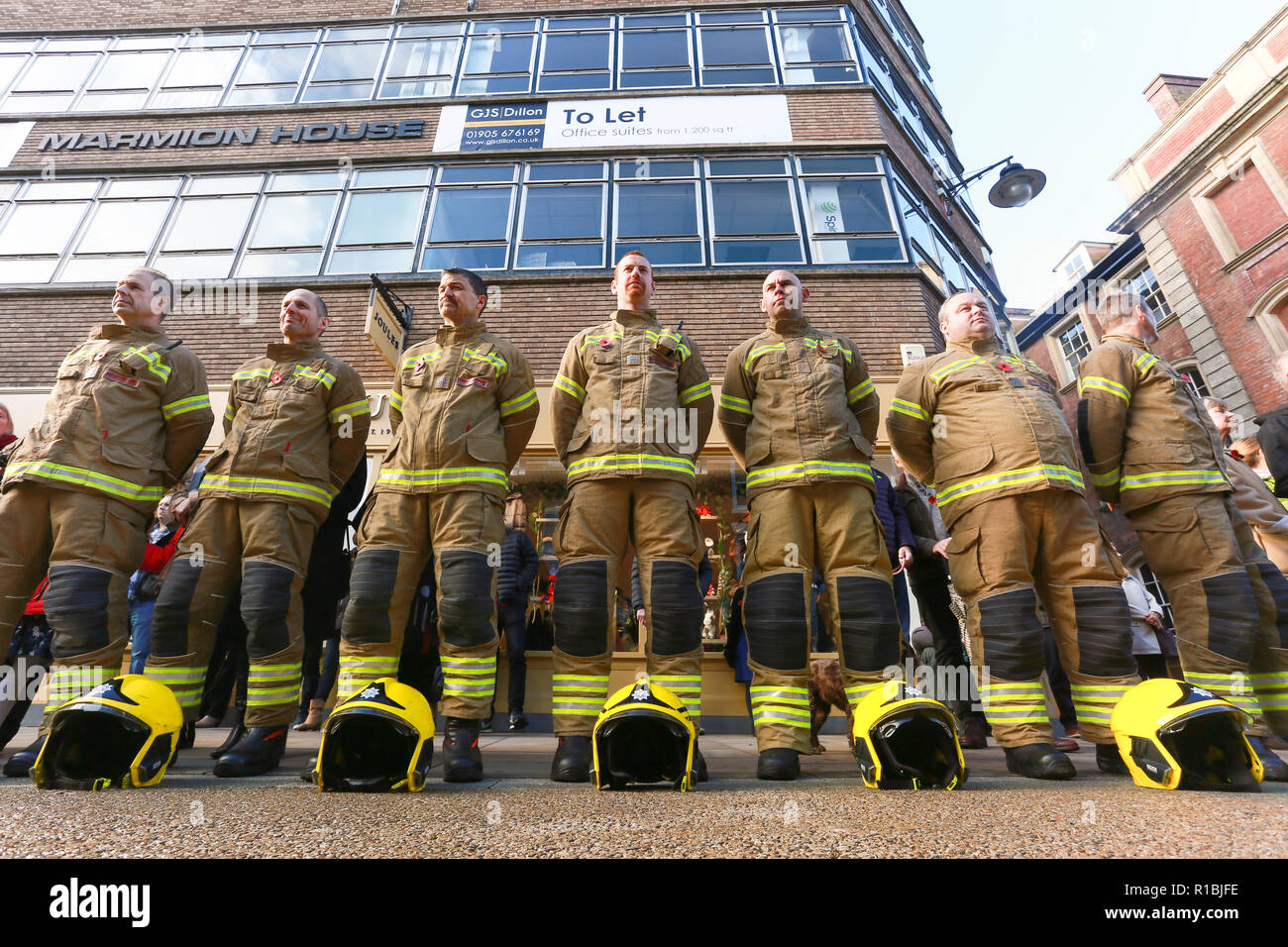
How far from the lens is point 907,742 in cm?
222

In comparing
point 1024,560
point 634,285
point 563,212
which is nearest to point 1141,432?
point 1024,560

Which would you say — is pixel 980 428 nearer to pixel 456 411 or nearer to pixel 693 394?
pixel 693 394

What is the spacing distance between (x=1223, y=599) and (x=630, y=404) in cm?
270

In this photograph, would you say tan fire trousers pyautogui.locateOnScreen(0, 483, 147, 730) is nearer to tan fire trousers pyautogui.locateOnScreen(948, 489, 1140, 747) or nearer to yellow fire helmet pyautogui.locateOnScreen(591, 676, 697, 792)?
yellow fire helmet pyautogui.locateOnScreen(591, 676, 697, 792)

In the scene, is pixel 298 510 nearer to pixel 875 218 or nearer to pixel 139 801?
pixel 139 801

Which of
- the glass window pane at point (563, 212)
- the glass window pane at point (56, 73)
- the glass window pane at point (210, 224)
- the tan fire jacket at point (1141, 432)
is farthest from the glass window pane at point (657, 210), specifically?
the glass window pane at point (56, 73)

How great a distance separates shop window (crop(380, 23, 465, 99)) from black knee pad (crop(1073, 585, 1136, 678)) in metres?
11.8

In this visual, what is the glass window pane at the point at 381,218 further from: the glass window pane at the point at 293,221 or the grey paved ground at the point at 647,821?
the grey paved ground at the point at 647,821

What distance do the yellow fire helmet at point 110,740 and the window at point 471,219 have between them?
24.9 ft

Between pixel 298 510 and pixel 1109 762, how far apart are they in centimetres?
371
